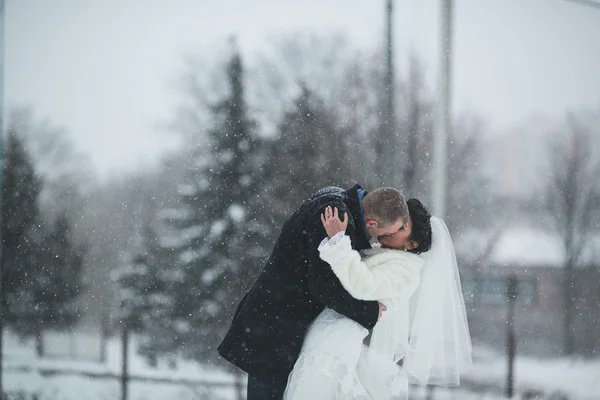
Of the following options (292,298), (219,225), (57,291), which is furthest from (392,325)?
(57,291)

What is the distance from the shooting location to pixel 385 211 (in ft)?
9.61

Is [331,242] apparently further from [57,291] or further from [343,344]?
[57,291]

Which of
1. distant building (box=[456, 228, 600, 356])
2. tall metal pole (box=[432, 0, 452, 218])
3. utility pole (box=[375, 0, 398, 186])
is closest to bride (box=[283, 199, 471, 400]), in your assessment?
tall metal pole (box=[432, 0, 452, 218])

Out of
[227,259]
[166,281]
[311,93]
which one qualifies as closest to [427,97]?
[311,93]

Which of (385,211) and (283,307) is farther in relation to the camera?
(283,307)

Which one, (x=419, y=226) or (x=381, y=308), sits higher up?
(x=419, y=226)

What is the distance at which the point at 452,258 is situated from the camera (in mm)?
3359

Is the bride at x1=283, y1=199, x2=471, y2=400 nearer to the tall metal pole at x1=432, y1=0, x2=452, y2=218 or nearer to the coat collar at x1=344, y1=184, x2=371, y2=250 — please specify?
the coat collar at x1=344, y1=184, x2=371, y2=250

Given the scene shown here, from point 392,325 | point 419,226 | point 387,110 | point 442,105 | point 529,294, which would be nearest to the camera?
point 419,226

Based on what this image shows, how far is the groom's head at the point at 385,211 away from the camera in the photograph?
9.61 feet

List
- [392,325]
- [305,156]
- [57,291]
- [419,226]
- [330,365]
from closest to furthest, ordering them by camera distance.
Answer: [330,365] → [419,226] → [392,325] → [305,156] → [57,291]

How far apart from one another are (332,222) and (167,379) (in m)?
4.73

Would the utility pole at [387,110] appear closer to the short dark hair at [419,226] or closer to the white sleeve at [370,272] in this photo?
the short dark hair at [419,226]

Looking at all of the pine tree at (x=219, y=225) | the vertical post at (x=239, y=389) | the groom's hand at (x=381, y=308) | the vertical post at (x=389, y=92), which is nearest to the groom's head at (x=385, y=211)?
the groom's hand at (x=381, y=308)
